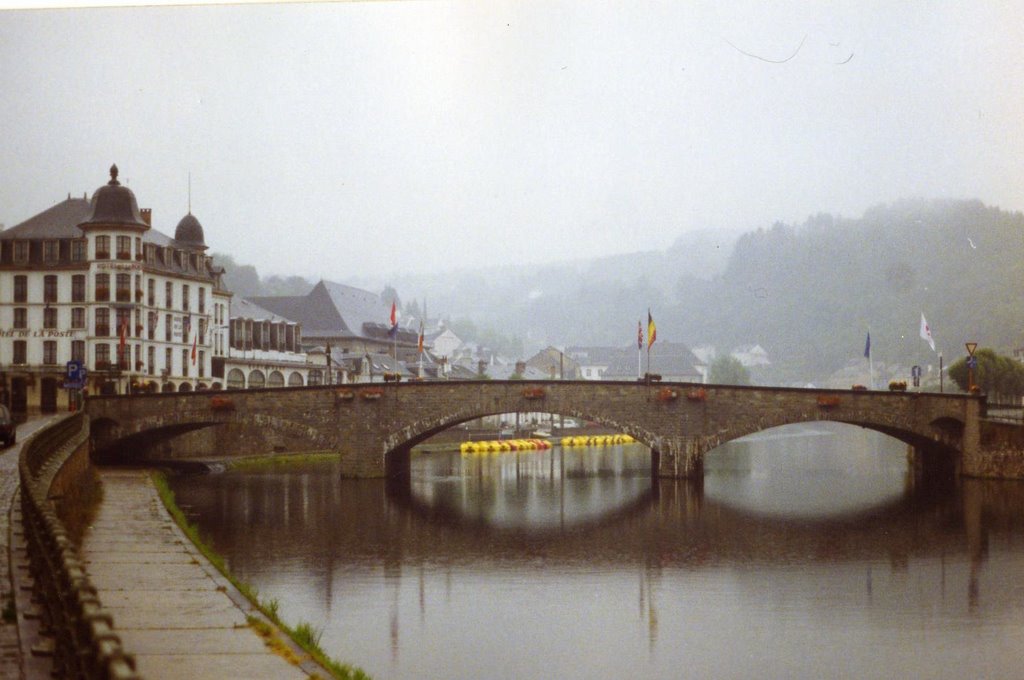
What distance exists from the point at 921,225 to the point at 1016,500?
9.11 m

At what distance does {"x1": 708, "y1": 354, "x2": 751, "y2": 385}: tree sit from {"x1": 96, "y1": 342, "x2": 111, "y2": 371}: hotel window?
28.5 meters

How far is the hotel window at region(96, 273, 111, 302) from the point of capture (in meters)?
31.2

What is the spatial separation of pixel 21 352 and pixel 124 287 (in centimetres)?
383

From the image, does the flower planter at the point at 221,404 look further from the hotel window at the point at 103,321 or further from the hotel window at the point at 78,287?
the hotel window at the point at 78,287

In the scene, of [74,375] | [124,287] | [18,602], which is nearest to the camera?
[18,602]

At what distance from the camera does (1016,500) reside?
27422 mm

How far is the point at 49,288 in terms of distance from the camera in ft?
98.2

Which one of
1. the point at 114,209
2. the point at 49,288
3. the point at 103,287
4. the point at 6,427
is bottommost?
the point at 6,427

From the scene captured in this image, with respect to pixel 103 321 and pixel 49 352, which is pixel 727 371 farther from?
pixel 49 352

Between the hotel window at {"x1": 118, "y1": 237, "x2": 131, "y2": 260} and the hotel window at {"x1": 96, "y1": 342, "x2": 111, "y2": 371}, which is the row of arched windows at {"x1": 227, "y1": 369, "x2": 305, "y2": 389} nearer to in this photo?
the hotel window at {"x1": 96, "y1": 342, "x2": 111, "y2": 371}

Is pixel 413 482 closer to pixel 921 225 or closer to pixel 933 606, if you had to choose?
pixel 921 225

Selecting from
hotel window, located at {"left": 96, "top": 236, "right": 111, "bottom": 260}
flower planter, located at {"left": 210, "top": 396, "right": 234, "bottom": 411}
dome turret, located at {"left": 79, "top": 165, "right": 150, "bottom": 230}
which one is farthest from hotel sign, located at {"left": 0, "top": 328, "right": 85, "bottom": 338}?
flower planter, located at {"left": 210, "top": 396, "right": 234, "bottom": 411}

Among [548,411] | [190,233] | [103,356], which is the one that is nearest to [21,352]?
[103,356]

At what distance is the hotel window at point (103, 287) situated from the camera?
3116 centimetres
